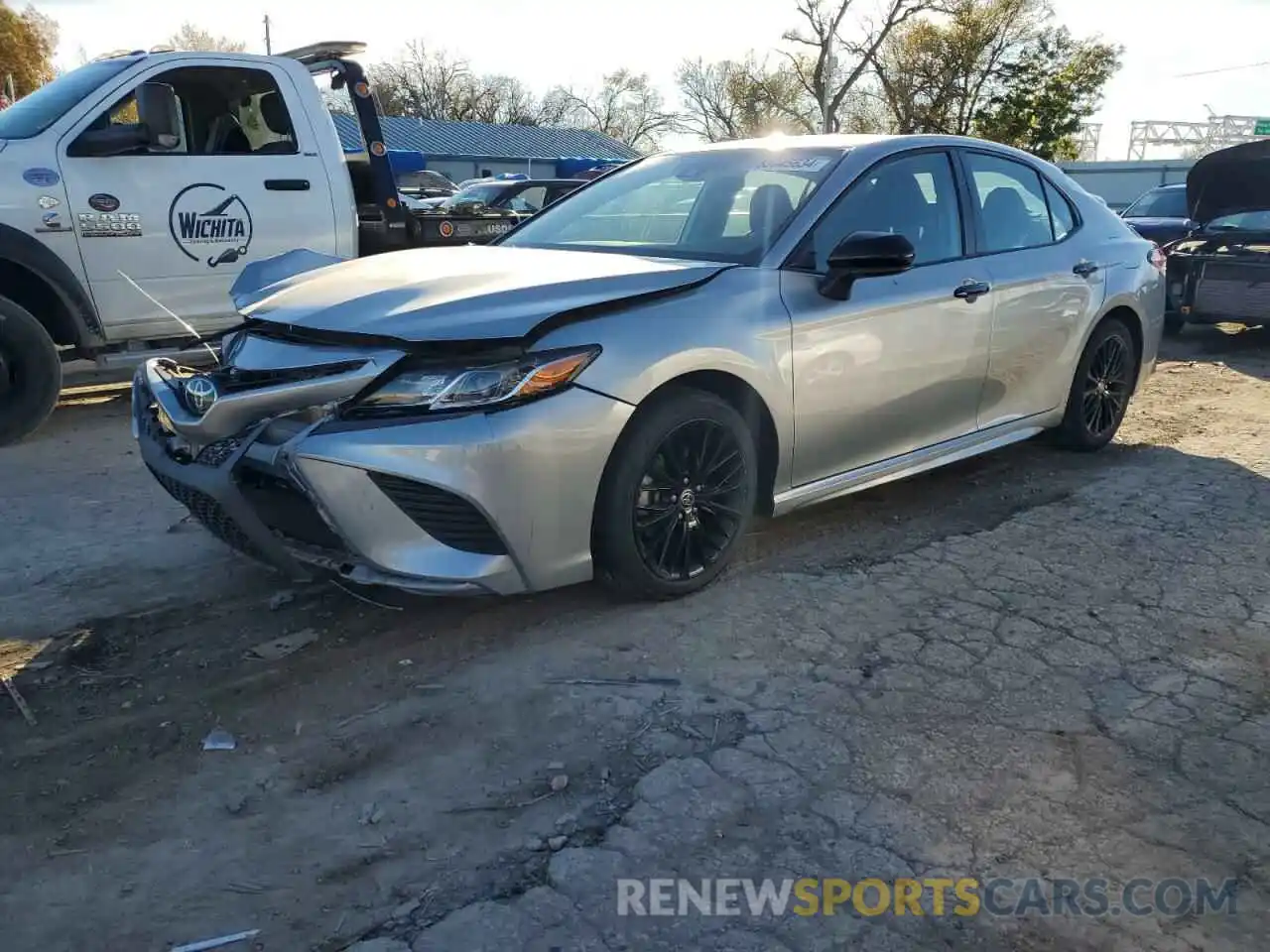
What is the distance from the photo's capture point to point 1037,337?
500 centimetres

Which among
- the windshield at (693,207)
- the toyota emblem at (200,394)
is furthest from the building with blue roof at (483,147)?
the toyota emblem at (200,394)

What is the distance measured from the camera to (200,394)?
3.35m

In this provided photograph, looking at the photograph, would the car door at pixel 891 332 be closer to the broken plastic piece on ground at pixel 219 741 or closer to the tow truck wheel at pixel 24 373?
the broken plastic piece on ground at pixel 219 741

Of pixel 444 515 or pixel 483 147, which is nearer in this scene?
pixel 444 515

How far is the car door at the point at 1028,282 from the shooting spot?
479 cm

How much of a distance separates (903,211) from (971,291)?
46 cm

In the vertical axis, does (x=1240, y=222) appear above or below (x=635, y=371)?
below

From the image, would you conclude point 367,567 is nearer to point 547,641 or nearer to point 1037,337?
point 547,641

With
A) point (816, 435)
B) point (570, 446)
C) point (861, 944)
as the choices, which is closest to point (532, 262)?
point (570, 446)

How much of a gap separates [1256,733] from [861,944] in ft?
5.11

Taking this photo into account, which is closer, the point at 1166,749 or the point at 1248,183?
the point at 1166,749

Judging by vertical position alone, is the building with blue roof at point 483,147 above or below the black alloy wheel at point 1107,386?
above

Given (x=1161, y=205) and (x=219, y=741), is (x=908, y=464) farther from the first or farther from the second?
(x=1161, y=205)

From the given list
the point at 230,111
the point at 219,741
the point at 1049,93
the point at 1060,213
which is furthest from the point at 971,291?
the point at 1049,93
